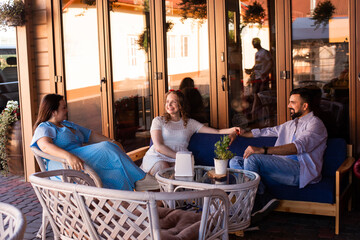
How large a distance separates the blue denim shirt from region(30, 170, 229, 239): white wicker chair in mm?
1582

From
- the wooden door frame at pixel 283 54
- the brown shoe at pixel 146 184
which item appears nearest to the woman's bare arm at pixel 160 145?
the brown shoe at pixel 146 184

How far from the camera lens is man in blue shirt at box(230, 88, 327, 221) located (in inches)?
163

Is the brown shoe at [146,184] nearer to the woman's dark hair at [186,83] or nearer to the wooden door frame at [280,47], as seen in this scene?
the wooden door frame at [280,47]

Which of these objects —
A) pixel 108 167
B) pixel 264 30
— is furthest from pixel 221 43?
pixel 108 167

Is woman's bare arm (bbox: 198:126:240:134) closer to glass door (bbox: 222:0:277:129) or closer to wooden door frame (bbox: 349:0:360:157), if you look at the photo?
glass door (bbox: 222:0:277:129)

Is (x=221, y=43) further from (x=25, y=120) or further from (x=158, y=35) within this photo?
(x=25, y=120)

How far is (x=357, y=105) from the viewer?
466cm

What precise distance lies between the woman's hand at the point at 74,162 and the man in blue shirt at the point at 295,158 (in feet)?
4.74

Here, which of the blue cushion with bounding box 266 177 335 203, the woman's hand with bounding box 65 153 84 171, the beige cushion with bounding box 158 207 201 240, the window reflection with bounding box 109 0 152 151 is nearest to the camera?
the beige cushion with bounding box 158 207 201 240

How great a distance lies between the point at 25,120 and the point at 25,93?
0.37 meters

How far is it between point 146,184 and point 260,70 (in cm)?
179

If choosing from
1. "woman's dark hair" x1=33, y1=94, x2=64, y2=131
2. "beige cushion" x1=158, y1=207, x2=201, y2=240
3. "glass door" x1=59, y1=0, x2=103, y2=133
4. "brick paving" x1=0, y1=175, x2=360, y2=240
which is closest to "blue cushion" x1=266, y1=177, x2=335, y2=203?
"brick paving" x1=0, y1=175, x2=360, y2=240

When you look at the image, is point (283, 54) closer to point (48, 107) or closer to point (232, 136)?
point (232, 136)

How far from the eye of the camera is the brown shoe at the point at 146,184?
4480mm
